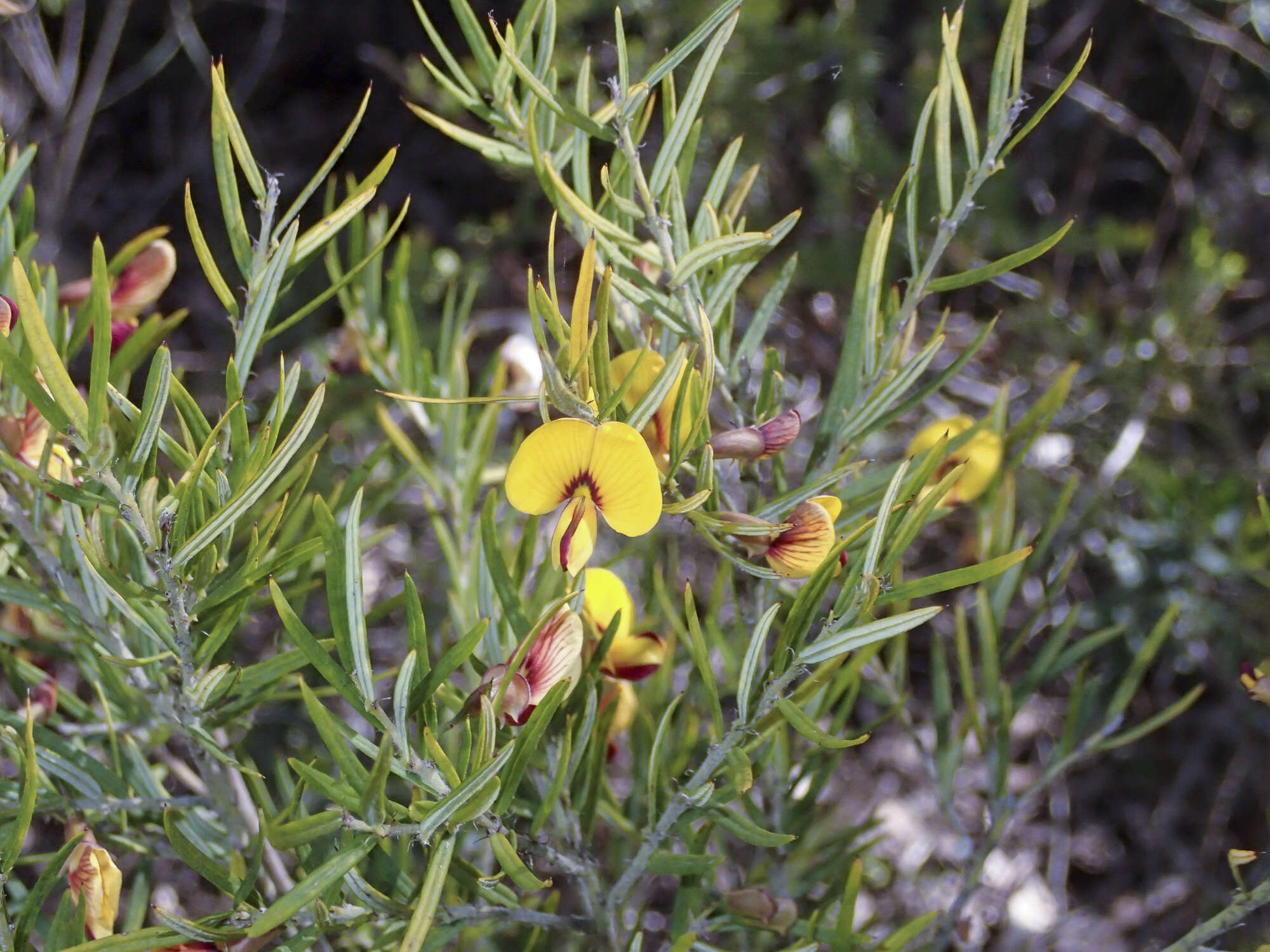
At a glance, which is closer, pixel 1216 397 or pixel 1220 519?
pixel 1220 519

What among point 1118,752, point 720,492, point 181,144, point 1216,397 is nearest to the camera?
point 720,492

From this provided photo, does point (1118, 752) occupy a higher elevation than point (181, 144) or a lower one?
lower

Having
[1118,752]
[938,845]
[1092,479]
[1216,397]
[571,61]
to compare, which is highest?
[571,61]

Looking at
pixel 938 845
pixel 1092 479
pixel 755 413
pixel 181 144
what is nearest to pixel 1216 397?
pixel 1092 479

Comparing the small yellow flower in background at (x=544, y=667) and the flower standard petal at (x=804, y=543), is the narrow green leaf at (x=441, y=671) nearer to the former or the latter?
the small yellow flower in background at (x=544, y=667)

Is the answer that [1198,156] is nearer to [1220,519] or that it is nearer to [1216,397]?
[1216,397]

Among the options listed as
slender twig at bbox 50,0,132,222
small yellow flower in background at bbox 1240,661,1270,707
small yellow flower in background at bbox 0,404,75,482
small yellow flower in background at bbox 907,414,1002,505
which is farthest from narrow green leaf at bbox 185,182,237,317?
slender twig at bbox 50,0,132,222

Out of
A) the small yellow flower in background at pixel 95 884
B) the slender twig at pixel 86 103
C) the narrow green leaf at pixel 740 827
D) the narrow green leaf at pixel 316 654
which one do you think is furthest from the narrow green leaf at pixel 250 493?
the slender twig at pixel 86 103

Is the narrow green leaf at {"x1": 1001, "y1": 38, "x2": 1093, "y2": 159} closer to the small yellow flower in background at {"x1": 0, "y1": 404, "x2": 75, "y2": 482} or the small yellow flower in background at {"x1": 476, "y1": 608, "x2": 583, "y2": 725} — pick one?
the small yellow flower in background at {"x1": 476, "y1": 608, "x2": 583, "y2": 725}
